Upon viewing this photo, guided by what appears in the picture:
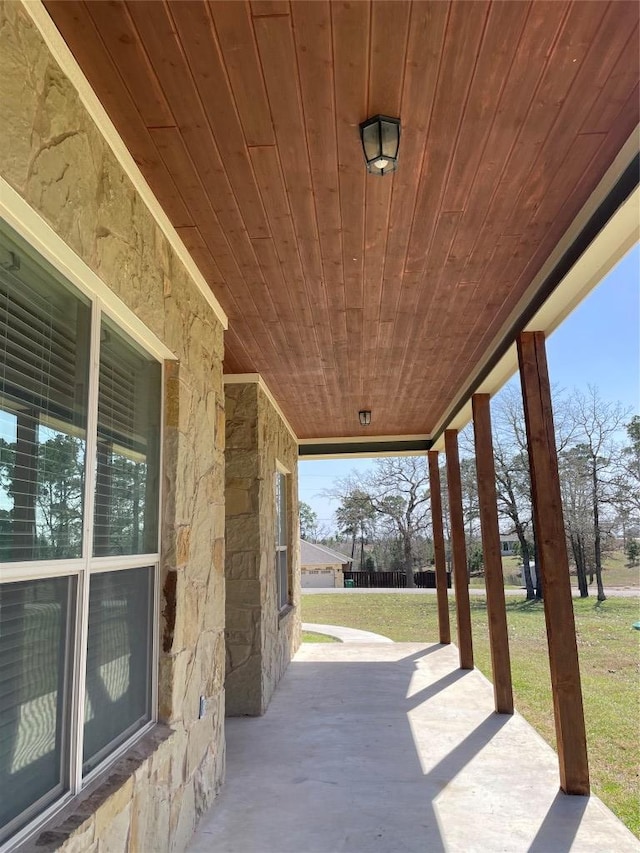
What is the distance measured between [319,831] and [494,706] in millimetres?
2602

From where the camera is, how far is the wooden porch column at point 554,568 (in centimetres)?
333

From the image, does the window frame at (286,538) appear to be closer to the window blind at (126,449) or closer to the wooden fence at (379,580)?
the window blind at (126,449)

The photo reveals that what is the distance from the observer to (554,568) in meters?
3.53

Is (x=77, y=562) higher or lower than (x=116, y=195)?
lower

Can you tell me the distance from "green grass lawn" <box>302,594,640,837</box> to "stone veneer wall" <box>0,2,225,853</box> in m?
2.32

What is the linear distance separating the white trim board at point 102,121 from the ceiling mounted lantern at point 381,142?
885mm

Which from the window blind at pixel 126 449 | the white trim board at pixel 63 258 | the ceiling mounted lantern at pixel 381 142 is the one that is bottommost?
the window blind at pixel 126 449

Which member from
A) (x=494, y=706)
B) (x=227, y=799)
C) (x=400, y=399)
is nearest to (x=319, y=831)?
(x=227, y=799)

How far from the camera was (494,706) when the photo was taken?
16.5ft

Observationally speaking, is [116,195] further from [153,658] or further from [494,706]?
[494,706]

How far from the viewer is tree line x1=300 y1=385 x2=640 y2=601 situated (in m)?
16.5

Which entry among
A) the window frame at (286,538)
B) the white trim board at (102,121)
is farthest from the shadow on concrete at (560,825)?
the window frame at (286,538)

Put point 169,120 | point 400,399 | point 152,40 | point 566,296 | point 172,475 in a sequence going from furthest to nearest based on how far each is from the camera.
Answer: point 400,399 < point 566,296 < point 172,475 < point 169,120 < point 152,40

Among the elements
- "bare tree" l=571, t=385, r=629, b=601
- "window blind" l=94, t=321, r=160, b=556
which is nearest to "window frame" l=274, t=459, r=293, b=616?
"window blind" l=94, t=321, r=160, b=556
